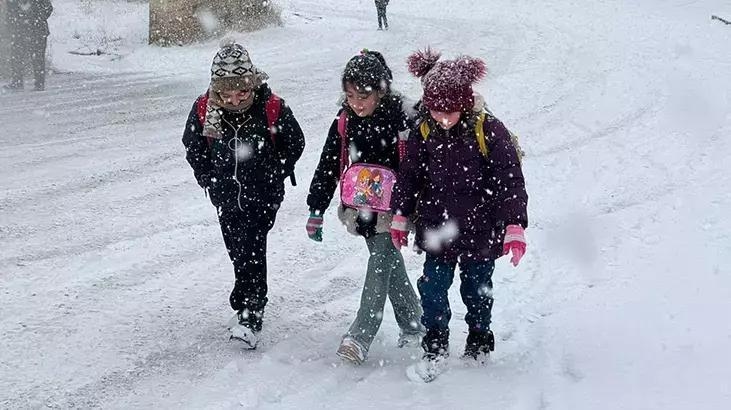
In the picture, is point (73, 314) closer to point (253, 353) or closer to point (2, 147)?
point (253, 353)

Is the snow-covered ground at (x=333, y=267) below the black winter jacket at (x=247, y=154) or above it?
below

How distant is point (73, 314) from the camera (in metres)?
5.08

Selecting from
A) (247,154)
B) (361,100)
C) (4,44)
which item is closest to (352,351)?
(247,154)

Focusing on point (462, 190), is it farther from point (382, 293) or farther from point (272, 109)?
point (272, 109)

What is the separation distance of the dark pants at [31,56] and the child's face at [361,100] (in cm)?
994

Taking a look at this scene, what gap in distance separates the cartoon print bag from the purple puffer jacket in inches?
4.7

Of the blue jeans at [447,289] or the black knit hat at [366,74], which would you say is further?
the blue jeans at [447,289]

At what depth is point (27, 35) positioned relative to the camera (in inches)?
482

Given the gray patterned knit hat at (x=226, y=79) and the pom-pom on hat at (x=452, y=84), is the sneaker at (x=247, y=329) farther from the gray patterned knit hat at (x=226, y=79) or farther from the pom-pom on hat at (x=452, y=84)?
the pom-pom on hat at (x=452, y=84)

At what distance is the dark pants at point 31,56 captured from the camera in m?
12.1

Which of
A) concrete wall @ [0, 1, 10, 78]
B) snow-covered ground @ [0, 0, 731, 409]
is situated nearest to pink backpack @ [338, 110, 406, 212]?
snow-covered ground @ [0, 0, 731, 409]

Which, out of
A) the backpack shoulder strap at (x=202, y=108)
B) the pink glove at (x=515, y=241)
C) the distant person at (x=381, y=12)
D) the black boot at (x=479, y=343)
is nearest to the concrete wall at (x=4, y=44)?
the distant person at (x=381, y=12)

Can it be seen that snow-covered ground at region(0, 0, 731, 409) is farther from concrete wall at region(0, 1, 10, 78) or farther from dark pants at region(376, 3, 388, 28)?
dark pants at region(376, 3, 388, 28)

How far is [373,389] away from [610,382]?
127 centimetres
